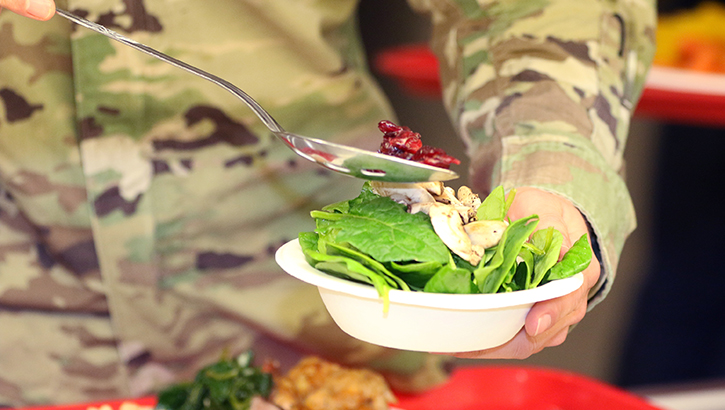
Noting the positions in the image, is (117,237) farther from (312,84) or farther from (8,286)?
(312,84)

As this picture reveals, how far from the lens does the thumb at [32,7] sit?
0.61 metres

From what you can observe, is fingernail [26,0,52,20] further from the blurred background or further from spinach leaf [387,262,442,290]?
the blurred background

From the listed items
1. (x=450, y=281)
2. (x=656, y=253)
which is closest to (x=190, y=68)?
(x=450, y=281)

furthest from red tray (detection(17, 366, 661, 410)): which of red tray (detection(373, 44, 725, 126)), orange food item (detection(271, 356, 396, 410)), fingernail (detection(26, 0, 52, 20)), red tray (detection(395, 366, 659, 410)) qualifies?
A: red tray (detection(373, 44, 725, 126))

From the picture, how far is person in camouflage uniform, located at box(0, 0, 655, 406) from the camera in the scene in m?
0.88

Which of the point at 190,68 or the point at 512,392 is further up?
the point at 190,68

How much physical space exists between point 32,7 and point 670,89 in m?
1.66

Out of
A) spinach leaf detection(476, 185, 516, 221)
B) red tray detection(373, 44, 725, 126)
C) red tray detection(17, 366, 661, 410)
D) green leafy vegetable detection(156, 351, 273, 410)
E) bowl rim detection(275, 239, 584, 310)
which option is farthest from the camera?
red tray detection(373, 44, 725, 126)

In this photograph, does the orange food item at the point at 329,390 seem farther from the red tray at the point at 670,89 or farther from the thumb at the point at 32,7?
the red tray at the point at 670,89

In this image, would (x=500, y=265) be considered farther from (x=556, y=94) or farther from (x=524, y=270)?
(x=556, y=94)

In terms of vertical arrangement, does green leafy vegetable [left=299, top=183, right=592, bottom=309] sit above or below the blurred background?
above

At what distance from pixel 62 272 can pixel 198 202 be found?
0.26m

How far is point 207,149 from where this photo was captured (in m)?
1.03

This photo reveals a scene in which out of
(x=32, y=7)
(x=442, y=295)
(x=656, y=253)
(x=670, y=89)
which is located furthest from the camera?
(x=656, y=253)
